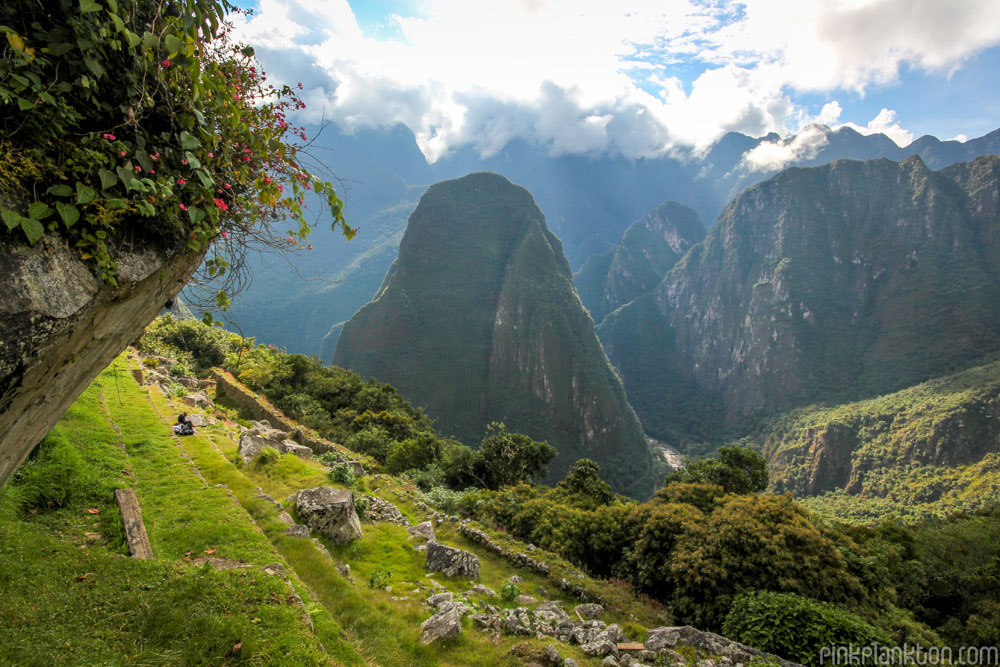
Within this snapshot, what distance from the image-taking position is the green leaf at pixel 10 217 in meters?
1.73

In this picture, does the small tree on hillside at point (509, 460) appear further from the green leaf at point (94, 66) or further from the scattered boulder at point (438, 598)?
the green leaf at point (94, 66)

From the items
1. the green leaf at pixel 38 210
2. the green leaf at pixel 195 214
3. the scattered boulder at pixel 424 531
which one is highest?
the green leaf at pixel 195 214

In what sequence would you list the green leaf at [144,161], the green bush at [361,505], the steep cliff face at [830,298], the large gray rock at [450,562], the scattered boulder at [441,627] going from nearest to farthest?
the green leaf at [144,161] → the scattered boulder at [441,627] → the large gray rock at [450,562] → the green bush at [361,505] → the steep cliff face at [830,298]

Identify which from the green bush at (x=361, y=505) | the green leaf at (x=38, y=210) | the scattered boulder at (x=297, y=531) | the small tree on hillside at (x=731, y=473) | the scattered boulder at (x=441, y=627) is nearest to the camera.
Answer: the green leaf at (x=38, y=210)

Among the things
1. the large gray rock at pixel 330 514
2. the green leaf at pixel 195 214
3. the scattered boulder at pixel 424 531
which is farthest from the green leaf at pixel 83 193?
the scattered boulder at pixel 424 531

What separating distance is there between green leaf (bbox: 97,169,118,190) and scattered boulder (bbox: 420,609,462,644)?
598cm

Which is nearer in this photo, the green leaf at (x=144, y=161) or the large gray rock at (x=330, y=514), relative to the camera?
the green leaf at (x=144, y=161)

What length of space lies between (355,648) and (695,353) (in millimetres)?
178872

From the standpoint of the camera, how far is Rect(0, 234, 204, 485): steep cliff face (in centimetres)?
190

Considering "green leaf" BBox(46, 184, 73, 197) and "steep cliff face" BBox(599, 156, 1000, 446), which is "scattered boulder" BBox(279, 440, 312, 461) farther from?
"steep cliff face" BBox(599, 156, 1000, 446)

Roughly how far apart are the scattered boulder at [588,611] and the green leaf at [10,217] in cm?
1073

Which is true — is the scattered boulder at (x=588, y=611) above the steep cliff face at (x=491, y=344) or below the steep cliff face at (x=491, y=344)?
below

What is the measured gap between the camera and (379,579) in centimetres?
712

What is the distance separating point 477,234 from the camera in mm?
126188
